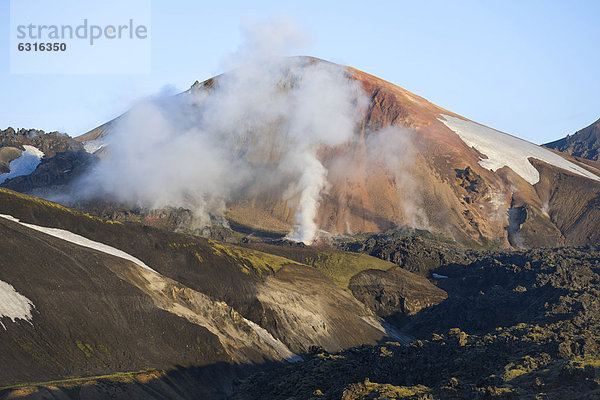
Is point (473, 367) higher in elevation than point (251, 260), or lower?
higher

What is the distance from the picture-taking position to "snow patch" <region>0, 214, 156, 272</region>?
9938 centimetres

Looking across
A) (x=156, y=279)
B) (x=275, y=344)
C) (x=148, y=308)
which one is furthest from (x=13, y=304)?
(x=275, y=344)

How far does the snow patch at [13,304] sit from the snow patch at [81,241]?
74.9ft

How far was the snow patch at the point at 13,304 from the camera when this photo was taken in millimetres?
73200

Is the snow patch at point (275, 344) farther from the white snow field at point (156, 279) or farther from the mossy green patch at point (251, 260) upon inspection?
the mossy green patch at point (251, 260)

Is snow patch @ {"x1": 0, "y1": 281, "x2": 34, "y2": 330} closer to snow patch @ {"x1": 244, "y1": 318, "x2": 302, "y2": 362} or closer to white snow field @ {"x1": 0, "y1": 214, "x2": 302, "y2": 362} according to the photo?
white snow field @ {"x1": 0, "y1": 214, "x2": 302, "y2": 362}

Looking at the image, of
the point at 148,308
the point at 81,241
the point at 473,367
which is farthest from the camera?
the point at 81,241

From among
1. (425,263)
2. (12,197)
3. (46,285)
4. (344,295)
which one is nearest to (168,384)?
(46,285)

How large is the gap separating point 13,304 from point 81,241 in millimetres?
27463

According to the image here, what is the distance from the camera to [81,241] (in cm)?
10188

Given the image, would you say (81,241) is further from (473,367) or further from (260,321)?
(473,367)

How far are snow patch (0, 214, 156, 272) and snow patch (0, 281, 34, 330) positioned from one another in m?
22.8

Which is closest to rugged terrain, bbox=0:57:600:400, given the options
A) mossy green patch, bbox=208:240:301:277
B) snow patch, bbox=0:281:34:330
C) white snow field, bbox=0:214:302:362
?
snow patch, bbox=0:281:34:330

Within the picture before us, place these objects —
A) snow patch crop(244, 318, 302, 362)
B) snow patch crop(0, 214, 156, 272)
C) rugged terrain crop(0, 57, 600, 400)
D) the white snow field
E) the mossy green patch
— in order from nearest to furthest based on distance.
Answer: rugged terrain crop(0, 57, 600, 400) → the white snow field → snow patch crop(0, 214, 156, 272) → snow patch crop(244, 318, 302, 362) → the mossy green patch
